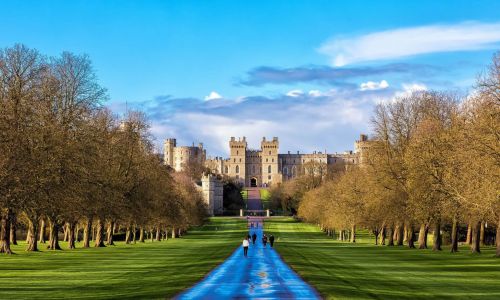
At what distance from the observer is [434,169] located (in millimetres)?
61594

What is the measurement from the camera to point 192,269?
41.7m

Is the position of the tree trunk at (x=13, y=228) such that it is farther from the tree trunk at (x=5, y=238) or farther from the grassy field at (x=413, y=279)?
the grassy field at (x=413, y=279)

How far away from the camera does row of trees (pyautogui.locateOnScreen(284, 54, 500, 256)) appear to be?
4722cm

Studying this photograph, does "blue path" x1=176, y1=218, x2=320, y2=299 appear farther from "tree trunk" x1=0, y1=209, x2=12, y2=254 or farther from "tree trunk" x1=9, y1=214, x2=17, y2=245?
"tree trunk" x1=9, y1=214, x2=17, y2=245

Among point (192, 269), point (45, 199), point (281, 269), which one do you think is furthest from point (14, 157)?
point (281, 269)

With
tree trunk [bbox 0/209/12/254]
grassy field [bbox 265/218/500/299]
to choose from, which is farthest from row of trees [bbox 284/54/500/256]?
tree trunk [bbox 0/209/12/254]

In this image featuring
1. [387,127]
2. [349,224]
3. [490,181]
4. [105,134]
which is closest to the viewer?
[490,181]

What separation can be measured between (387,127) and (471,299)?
169 feet

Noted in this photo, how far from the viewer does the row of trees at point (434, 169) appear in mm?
47219

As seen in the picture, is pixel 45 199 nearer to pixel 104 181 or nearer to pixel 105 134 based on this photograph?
pixel 104 181

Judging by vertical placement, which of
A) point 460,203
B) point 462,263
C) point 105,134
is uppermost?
point 105,134

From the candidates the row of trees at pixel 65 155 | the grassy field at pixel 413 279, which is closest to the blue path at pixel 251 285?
the grassy field at pixel 413 279

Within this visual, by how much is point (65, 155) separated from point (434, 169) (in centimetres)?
3054

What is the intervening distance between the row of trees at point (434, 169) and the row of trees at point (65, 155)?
2507 cm
